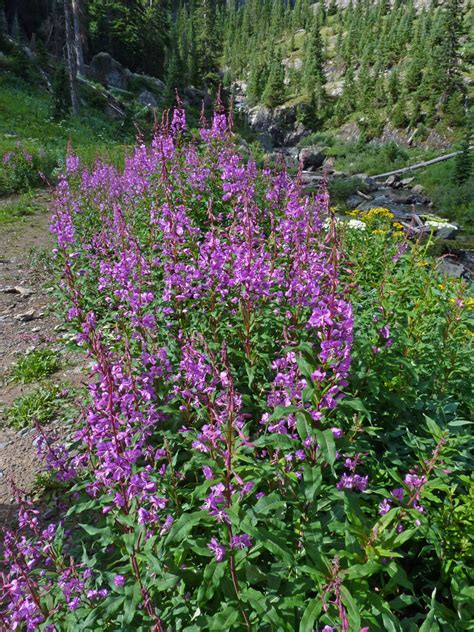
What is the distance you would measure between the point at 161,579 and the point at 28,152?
1623 centimetres

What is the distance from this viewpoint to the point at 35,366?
5551 millimetres

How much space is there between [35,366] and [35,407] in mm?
858

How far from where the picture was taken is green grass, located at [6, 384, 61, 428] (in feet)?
15.6

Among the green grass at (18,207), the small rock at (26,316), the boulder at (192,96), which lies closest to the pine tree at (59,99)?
the green grass at (18,207)

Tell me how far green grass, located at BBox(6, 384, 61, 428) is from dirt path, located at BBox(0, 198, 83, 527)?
0.09 meters

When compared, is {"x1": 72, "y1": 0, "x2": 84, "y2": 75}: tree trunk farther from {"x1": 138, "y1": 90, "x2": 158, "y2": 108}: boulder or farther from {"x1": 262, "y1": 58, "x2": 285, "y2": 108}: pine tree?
{"x1": 262, "y1": 58, "x2": 285, "y2": 108}: pine tree

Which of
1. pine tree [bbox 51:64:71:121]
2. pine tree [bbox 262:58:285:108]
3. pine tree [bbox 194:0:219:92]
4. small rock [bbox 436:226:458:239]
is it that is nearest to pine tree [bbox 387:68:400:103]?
pine tree [bbox 194:0:219:92]

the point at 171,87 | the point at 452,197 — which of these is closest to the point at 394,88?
the point at 171,87

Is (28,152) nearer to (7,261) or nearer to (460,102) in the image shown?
(7,261)

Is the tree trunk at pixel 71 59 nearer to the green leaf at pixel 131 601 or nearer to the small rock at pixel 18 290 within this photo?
the small rock at pixel 18 290

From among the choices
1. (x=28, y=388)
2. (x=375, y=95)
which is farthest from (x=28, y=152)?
(x=375, y=95)

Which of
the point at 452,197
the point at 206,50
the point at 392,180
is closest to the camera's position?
the point at 452,197

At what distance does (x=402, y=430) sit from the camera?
3193 mm

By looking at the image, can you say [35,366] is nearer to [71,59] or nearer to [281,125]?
[71,59]
